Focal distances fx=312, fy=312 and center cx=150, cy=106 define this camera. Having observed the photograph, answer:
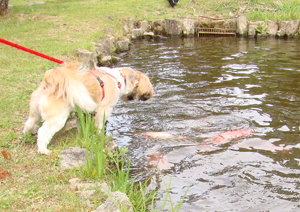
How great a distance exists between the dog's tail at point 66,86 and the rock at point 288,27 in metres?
10.8

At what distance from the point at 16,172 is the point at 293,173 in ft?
11.6

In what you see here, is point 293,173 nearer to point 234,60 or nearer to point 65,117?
point 65,117

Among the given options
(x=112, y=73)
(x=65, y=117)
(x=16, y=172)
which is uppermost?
(x=112, y=73)

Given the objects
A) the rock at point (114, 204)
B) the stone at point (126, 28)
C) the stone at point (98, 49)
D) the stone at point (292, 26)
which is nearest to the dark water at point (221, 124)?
the rock at point (114, 204)

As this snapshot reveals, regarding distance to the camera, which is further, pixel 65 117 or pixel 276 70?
pixel 276 70

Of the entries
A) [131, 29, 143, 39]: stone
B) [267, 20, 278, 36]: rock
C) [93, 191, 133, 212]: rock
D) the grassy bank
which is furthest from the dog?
[267, 20, 278, 36]: rock

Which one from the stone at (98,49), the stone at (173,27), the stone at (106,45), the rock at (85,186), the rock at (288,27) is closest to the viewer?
the rock at (85,186)

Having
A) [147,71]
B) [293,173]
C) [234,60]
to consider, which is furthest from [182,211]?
[234,60]

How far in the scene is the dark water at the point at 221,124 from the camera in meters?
3.95

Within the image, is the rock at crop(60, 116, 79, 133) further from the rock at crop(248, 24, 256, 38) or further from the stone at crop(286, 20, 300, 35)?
the stone at crop(286, 20, 300, 35)

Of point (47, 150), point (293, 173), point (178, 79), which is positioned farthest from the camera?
point (178, 79)

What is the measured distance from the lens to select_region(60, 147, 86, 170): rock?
369 cm

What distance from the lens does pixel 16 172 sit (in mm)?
3490

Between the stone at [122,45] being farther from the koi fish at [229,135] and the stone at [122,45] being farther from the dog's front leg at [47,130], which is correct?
the dog's front leg at [47,130]
